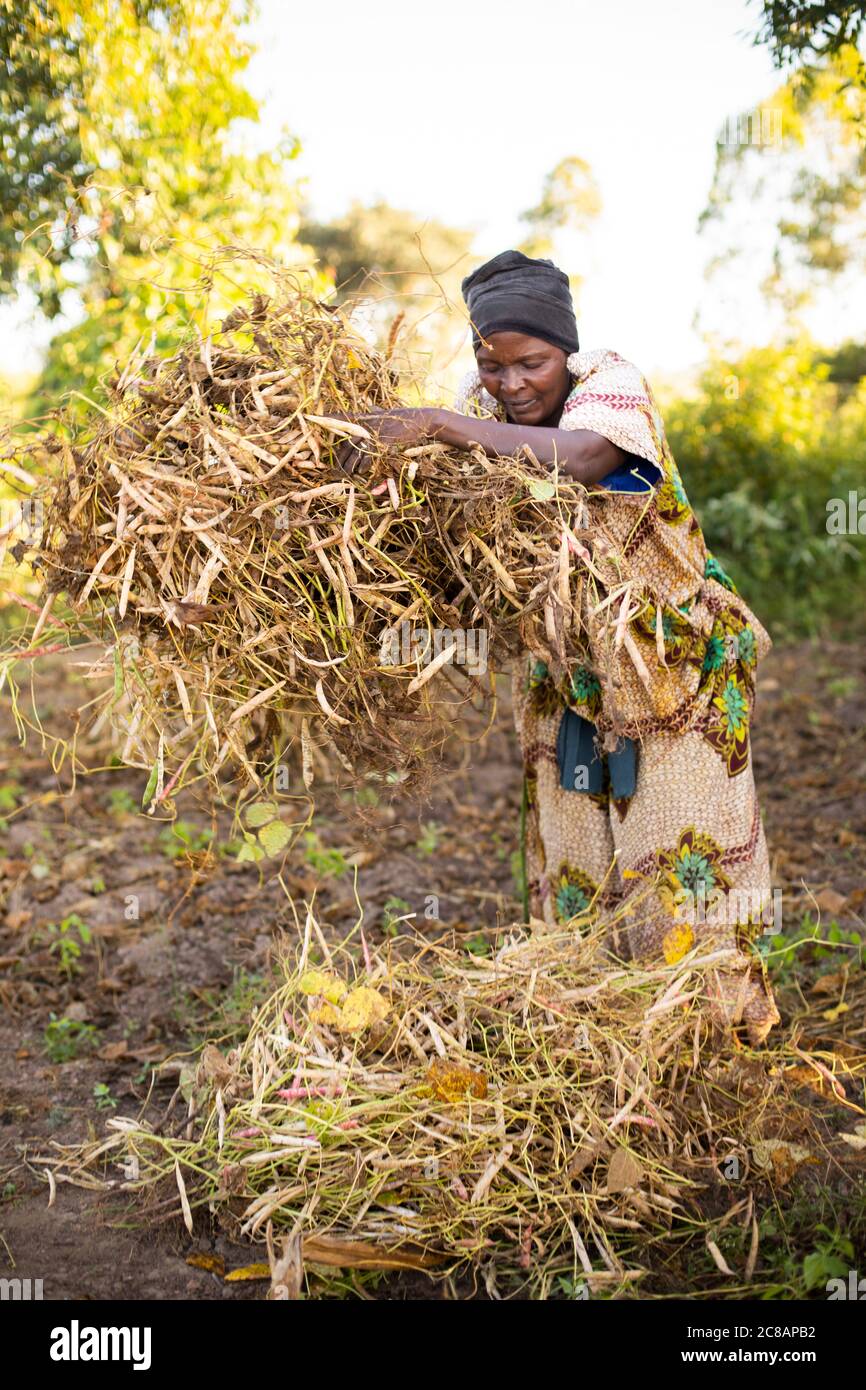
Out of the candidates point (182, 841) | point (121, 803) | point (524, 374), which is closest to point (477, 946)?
point (182, 841)

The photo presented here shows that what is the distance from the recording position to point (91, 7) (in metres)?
3.38

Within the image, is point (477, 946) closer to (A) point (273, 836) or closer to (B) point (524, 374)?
(A) point (273, 836)

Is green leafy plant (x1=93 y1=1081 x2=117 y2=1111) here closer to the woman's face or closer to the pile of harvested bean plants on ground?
the pile of harvested bean plants on ground

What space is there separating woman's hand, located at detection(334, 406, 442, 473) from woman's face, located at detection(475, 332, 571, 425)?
0.39 m

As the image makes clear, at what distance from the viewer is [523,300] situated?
104 inches

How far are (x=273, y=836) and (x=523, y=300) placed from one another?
133 cm

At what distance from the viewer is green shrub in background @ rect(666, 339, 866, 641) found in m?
7.55

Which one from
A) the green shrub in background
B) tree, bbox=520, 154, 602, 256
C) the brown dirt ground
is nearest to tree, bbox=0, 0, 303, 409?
the brown dirt ground

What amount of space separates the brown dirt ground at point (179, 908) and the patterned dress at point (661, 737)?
0.28 meters

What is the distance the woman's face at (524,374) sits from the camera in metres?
2.68

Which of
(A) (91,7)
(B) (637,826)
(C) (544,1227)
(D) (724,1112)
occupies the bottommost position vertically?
(C) (544,1227)
